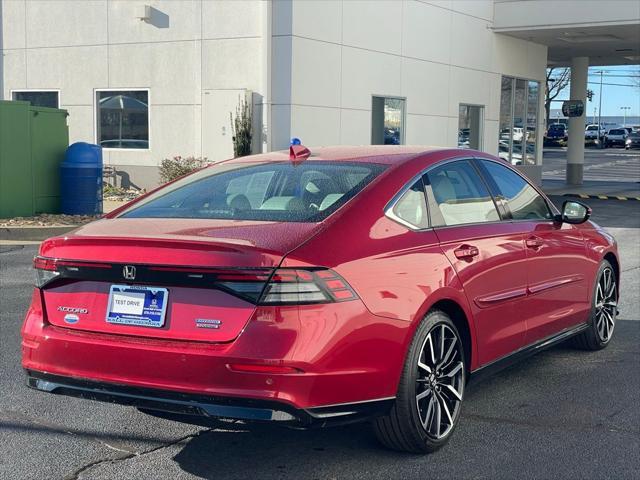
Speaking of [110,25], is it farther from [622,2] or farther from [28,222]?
[622,2]

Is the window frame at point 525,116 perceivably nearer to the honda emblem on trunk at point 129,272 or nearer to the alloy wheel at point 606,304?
the alloy wheel at point 606,304

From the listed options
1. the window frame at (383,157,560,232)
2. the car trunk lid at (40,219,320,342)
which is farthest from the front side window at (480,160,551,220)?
the car trunk lid at (40,219,320,342)

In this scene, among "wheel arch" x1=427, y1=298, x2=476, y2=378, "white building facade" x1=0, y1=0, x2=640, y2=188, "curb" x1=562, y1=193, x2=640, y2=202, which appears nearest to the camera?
"wheel arch" x1=427, y1=298, x2=476, y2=378

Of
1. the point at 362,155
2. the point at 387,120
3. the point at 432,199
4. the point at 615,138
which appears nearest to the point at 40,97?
the point at 387,120

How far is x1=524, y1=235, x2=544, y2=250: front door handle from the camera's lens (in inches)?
223

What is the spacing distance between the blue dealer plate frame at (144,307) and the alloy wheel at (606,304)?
12.8ft

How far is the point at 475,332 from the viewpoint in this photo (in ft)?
16.4

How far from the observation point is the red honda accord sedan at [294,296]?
390 centimetres

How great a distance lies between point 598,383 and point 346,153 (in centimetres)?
241

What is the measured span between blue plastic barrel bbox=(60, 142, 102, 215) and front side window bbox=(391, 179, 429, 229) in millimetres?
10638

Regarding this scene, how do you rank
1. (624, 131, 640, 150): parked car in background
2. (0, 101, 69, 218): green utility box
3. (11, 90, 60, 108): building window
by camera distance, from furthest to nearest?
1. (624, 131, 640, 150): parked car in background
2. (11, 90, 60, 108): building window
3. (0, 101, 69, 218): green utility box

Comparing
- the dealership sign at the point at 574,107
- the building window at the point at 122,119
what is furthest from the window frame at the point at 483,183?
the dealership sign at the point at 574,107

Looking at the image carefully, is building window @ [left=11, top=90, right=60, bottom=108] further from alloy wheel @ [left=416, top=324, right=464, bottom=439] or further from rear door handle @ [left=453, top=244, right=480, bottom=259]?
alloy wheel @ [left=416, top=324, right=464, bottom=439]

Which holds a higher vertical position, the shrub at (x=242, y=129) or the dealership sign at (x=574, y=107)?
the dealership sign at (x=574, y=107)
